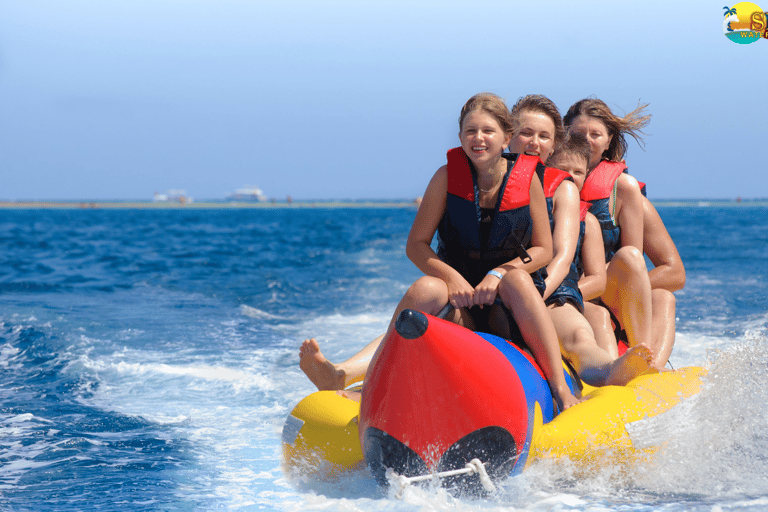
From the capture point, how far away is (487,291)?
99.0 inches

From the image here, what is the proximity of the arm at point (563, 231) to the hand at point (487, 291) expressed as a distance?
0.44 meters

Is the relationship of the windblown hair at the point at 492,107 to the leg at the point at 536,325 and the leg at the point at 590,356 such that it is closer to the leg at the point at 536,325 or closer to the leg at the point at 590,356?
the leg at the point at 536,325

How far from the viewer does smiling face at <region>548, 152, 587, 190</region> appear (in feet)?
11.4

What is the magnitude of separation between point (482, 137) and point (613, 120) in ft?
4.56

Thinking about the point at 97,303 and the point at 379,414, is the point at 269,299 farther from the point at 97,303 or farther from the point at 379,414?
the point at 379,414

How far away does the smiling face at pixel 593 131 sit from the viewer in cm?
364

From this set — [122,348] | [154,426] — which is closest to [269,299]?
[122,348]

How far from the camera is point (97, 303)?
7.91 m

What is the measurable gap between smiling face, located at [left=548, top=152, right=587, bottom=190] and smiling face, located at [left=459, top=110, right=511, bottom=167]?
0.92 meters

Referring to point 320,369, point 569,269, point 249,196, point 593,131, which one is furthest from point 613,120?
point 249,196

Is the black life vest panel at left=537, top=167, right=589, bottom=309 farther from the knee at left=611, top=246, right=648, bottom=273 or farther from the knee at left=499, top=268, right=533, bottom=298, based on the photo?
the knee at left=499, top=268, right=533, bottom=298

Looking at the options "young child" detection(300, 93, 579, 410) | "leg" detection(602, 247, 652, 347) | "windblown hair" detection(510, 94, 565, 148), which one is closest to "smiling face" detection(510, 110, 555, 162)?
"windblown hair" detection(510, 94, 565, 148)

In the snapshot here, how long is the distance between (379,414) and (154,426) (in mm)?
1967

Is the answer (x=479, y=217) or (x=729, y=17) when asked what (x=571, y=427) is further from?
(x=729, y=17)
